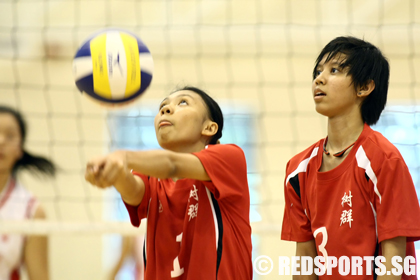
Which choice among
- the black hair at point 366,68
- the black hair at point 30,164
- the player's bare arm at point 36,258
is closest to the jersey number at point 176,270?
the black hair at point 366,68

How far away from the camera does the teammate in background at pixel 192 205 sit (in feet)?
6.53

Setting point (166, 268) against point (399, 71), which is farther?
point (399, 71)

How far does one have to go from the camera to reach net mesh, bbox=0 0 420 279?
250 inches

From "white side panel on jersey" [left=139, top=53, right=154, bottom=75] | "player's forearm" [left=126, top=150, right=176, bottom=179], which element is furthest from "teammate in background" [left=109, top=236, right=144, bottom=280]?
"player's forearm" [left=126, top=150, right=176, bottom=179]

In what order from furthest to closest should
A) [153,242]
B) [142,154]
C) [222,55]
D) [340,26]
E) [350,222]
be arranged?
[222,55] → [340,26] → [153,242] → [350,222] → [142,154]

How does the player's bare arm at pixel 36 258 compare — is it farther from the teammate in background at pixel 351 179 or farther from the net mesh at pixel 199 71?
the net mesh at pixel 199 71

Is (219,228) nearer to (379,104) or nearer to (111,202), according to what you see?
(379,104)

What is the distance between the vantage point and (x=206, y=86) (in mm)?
6520

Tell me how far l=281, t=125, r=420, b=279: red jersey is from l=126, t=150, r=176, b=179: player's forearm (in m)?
0.67

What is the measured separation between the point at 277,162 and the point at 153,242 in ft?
14.7

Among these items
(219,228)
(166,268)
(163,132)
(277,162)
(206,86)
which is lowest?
(166,268)

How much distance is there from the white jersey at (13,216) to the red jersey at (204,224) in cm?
129

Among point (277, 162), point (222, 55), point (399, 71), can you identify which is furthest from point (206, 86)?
point (399, 71)

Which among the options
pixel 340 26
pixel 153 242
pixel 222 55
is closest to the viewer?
pixel 153 242
